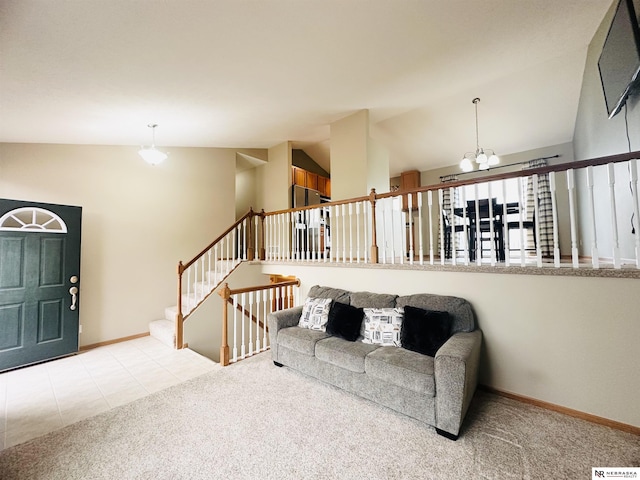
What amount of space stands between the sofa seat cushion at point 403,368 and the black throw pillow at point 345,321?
17.5 inches

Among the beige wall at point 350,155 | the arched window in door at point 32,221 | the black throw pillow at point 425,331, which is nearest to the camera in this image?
the black throw pillow at point 425,331

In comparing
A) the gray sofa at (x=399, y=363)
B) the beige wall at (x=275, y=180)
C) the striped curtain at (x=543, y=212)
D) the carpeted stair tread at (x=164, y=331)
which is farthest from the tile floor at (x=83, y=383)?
the striped curtain at (x=543, y=212)

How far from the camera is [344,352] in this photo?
2.73m

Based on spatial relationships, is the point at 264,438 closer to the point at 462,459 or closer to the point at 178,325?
the point at 462,459

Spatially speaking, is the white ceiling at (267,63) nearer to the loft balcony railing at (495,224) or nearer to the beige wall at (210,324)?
the loft balcony railing at (495,224)

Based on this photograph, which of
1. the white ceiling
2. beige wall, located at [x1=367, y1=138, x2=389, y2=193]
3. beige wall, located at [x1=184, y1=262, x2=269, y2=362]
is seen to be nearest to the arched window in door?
the white ceiling

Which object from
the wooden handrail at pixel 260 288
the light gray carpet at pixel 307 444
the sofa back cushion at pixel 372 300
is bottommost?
the light gray carpet at pixel 307 444

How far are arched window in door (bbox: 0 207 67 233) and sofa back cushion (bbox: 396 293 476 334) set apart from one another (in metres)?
4.96

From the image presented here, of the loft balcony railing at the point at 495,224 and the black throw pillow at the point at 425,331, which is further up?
the loft balcony railing at the point at 495,224

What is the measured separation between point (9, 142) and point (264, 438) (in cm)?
506

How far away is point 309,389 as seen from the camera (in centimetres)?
284

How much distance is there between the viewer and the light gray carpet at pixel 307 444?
70.6 inches

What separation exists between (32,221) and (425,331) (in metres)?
5.20

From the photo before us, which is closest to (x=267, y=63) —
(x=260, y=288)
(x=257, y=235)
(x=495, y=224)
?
(x=260, y=288)
